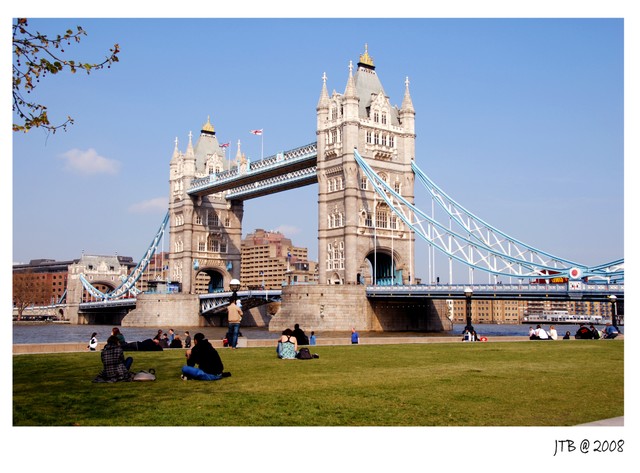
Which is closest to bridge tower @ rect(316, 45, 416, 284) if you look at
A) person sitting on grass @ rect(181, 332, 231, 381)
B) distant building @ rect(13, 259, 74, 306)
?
person sitting on grass @ rect(181, 332, 231, 381)

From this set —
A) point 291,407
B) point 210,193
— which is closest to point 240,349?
point 291,407

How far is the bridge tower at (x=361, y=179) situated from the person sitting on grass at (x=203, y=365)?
167 ft

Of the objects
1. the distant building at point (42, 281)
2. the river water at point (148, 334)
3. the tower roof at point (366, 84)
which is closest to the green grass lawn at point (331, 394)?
the river water at point (148, 334)

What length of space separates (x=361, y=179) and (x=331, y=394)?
5521 centimetres

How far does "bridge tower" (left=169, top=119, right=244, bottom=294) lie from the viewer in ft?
315

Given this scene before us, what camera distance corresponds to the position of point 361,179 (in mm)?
67875

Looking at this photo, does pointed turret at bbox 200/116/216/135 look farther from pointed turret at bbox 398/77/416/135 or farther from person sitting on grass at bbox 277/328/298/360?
person sitting on grass at bbox 277/328/298/360

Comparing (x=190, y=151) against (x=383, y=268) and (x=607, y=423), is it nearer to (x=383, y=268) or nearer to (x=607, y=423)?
(x=383, y=268)

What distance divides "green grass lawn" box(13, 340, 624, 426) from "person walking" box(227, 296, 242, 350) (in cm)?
263

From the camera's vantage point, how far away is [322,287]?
6147 cm

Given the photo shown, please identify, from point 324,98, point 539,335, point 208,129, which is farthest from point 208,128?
point 539,335

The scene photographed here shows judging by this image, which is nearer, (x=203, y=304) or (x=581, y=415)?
(x=581, y=415)
